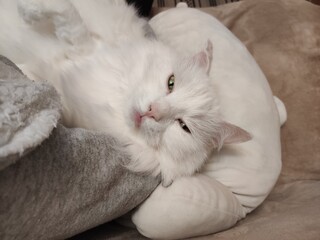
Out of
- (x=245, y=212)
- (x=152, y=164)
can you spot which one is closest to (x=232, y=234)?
(x=245, y=212)

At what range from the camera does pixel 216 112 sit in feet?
4.22

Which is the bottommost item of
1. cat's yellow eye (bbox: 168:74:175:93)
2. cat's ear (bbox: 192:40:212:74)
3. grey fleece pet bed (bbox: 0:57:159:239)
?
cat's ear (bbox: 192:40:212:74)

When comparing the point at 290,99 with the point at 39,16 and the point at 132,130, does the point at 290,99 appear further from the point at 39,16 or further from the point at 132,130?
the point at 39,16

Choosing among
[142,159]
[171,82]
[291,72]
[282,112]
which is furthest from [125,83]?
[291,72]

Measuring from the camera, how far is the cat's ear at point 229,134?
123 cm

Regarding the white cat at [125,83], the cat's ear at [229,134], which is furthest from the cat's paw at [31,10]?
the cat's ear at [229,134]

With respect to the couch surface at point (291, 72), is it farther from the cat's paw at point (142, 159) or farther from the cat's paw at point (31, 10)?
the cat's paw at point (31, 10)

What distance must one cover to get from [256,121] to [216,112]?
0.25 metres

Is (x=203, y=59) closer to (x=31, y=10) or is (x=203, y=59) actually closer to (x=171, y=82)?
(x=171, y=82)

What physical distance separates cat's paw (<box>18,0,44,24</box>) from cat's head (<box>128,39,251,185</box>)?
1.17 ft

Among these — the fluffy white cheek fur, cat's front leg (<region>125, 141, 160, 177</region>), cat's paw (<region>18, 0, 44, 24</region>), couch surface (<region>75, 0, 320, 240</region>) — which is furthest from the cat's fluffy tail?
cat's paw (<region>18, 0, 44, 24</region>)

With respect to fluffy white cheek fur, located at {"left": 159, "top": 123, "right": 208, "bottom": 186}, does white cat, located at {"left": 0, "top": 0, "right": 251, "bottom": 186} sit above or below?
above

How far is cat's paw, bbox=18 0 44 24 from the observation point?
1186mm

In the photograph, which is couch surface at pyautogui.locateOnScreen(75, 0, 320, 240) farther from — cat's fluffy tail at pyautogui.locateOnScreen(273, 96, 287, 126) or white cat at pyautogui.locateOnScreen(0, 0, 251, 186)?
white cat at pyautogui.locateOnScreen(0, 0, 251, 186)
